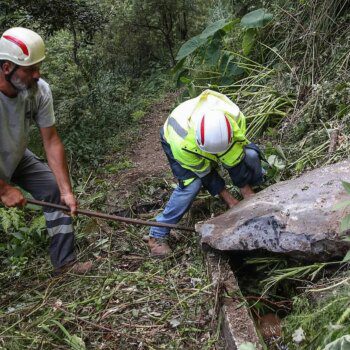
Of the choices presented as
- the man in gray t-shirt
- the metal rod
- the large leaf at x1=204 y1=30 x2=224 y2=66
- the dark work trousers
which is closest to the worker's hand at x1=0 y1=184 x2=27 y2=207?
the man in gray t-shirt

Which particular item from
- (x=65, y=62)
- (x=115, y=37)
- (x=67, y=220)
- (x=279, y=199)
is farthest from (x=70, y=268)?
(x=115, y=37)

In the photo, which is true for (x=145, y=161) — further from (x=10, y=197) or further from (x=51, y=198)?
(x=10, y=197)

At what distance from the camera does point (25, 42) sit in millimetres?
2770

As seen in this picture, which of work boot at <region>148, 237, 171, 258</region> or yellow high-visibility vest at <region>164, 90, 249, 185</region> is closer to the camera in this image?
yellow high-visibility vest at <region>164, 90, 249, 185</region>

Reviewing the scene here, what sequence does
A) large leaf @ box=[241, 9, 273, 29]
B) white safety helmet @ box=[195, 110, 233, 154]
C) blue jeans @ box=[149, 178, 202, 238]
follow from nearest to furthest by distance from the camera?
white safety helmet @ box=[195, 110, 233, 154]
blue jeans @ box=[149, 178, 202, 238]
large leaf @ box=[241, 9, 273, 29]

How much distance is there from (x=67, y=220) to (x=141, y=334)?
3.64ft

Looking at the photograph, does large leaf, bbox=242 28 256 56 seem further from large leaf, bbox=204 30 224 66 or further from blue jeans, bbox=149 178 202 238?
blue jeans, bbox=149 178 202 238

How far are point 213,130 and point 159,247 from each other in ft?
3.39

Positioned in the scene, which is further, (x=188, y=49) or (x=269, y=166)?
(x=188, y=49)

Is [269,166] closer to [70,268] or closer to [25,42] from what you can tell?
[70,268]

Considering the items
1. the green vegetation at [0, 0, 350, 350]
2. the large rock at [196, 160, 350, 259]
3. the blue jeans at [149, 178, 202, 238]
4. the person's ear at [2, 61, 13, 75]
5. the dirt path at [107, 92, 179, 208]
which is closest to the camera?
the large rock at [196, 160, 350, 259]

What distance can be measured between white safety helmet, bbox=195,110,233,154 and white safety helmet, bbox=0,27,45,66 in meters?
1.12

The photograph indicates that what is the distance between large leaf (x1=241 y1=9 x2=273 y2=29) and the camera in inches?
211

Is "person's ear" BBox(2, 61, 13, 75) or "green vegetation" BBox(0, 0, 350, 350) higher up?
"person's ear" BBox(2, 61, 13, 75)
